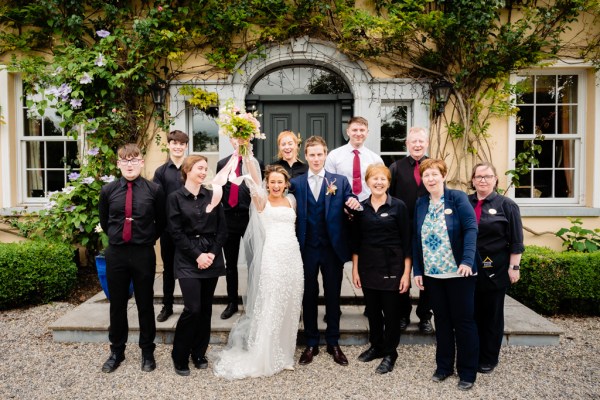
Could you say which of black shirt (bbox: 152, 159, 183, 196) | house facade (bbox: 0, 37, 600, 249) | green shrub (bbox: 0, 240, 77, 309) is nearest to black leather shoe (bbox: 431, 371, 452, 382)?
black shirt (bbox: 152, 159, 183, 196)

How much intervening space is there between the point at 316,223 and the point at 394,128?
3.59 meters

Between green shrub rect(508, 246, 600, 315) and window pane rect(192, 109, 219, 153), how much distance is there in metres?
4.66

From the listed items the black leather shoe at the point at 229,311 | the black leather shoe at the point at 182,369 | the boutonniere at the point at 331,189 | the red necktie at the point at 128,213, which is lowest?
the black leather shoe at the point at 182,369

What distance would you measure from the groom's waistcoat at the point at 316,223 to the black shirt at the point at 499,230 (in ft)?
4.16

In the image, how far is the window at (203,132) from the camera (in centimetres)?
668

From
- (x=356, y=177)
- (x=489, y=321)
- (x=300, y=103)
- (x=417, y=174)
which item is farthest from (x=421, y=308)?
(x=300, y=103)

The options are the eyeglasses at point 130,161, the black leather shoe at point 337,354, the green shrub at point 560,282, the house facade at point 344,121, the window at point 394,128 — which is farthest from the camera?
the window at point 394,128

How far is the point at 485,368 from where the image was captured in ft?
11.8

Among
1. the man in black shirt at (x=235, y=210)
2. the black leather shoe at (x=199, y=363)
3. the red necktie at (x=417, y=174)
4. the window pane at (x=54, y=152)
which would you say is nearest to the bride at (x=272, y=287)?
the black leather shoe at (x=199, y=363)

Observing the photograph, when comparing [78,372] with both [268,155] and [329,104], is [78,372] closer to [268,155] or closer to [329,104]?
[268,155]

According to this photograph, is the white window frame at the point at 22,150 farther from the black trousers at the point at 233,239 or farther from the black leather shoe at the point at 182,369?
the black leather shoe at the point at 182,369

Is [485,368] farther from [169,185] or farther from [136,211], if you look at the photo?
[169,185]

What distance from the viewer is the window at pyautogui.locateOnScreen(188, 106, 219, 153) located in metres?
6.68

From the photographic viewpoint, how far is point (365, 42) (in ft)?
20.1
